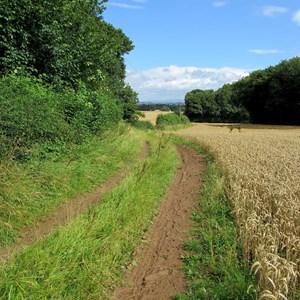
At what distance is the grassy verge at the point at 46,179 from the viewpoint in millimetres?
6000

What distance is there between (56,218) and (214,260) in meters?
3.20

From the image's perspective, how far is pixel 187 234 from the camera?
6.42m

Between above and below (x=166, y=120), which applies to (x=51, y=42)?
above

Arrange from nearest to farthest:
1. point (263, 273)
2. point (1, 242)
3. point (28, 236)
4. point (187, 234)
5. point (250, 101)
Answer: point (263, 273) < point (1, 242) < point (28, 236) < point (187, 234) < point (250, 101)

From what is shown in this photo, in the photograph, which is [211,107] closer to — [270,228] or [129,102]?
[129,102]

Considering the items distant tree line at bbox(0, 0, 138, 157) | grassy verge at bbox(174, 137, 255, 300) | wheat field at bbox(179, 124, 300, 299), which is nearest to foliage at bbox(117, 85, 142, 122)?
distant tree line at bbox(0, 0, 138, 157)

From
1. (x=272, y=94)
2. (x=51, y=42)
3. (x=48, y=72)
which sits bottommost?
(x=48, y=72)

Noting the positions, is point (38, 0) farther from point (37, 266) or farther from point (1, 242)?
point (37, 266)

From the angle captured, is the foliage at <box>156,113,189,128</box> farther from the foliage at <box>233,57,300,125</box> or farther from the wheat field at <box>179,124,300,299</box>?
the wheat field at <box>179,124,300,299</box>

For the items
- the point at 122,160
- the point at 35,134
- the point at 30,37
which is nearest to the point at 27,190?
the point at 35,134

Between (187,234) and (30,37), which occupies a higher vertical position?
(30,37)

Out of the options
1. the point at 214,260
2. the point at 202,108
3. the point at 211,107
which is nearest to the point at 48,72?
the point at 214,260

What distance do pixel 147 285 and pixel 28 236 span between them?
7.79ft

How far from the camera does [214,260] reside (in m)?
5.11
